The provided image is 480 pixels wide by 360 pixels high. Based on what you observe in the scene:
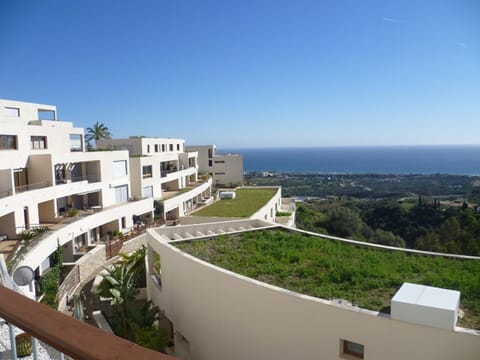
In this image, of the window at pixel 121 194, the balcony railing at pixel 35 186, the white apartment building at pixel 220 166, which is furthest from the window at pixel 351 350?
the white apartment building at pixel 220 166

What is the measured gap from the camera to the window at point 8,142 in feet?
81.3

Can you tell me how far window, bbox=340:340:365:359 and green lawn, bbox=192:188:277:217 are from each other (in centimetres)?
2277

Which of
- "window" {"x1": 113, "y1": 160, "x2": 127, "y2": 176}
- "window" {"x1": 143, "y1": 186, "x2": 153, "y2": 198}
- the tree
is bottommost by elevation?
the tree

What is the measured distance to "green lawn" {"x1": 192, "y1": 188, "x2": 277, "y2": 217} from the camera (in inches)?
1360

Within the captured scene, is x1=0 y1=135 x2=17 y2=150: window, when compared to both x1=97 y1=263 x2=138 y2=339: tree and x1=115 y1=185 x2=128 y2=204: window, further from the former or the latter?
x1=97 y1=263 x2=138 y2=339: tree

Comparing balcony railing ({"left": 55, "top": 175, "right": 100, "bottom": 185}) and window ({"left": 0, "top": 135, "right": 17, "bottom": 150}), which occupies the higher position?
window ({"left": 0, "top": 135, "right": 17, "bottom": 150})

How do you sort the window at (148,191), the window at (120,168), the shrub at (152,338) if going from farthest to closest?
1. the window at (148,191)
2. the window at (120,168)
3. the shrub at (152,338)

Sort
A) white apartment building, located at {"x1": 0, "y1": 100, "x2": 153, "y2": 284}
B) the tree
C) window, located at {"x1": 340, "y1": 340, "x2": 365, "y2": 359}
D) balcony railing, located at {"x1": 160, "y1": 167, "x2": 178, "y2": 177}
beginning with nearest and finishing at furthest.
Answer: window, located at {"x1": 340, "y1": 340, "x2": 365, "y2": 359}
the tree
white apartment building, located at {"x1": 0, "y1": 100, "x2": 153, "y2": 284}
balcony railing, located at {"x1": 160, "y1": 167, "x2": 178, "y2": 177}

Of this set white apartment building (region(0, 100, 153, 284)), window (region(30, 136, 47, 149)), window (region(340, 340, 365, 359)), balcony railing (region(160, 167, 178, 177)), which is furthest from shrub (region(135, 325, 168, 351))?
balcony railing (region(160, 167, 178, 177))

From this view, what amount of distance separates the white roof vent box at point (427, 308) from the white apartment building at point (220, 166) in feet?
184

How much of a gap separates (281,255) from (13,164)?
1889 cm

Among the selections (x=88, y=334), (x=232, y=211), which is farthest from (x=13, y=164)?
(x=88, y=334)

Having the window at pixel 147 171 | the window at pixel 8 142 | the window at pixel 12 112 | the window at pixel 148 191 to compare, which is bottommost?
the window at pixel 148 191

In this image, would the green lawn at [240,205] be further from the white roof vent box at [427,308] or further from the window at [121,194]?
the white roof vent box at [427,308]
